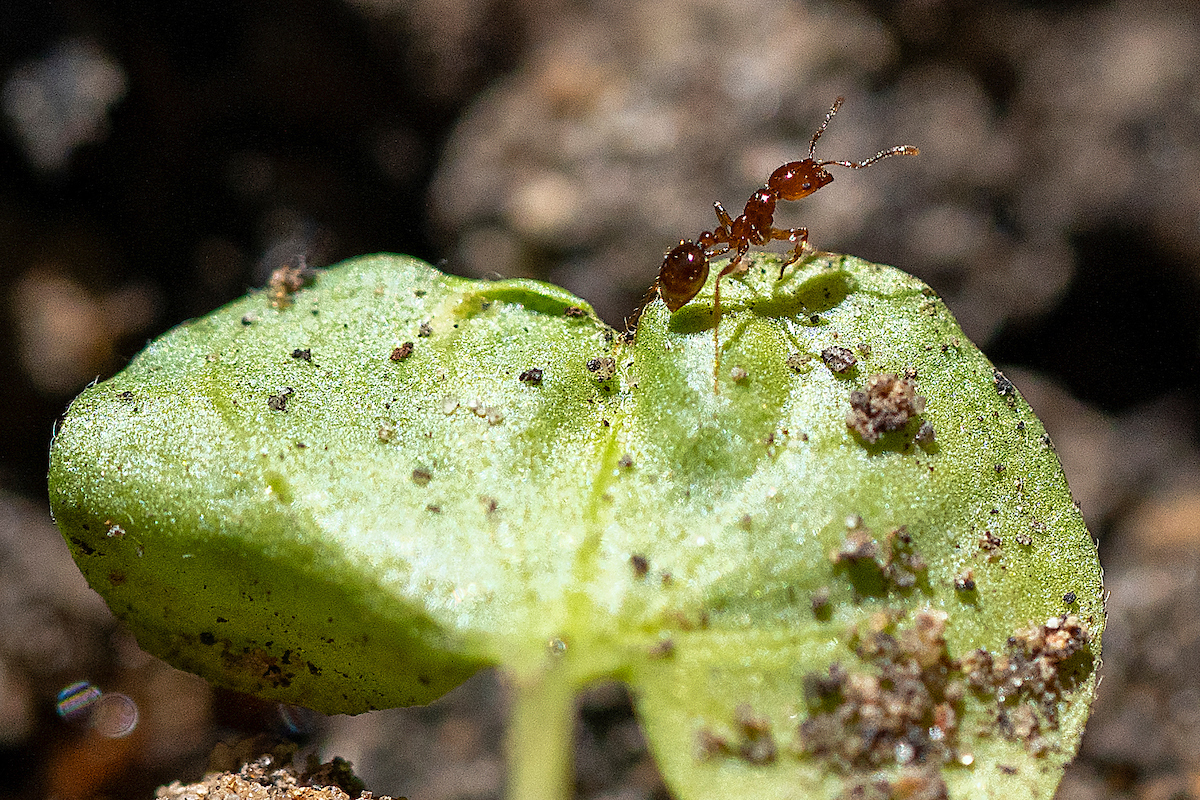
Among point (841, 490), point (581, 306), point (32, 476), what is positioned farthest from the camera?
point (32, 476)

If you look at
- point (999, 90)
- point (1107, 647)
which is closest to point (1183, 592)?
point (1107, 647)

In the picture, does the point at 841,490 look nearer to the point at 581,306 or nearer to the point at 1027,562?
the point at 1027,562

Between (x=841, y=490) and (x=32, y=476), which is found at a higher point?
(x=32, y=476)

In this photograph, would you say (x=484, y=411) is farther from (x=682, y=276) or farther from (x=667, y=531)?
(x=682, y=276)

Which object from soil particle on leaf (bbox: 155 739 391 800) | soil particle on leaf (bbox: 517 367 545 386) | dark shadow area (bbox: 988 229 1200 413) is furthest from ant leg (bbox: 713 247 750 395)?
dark shadow area (bbox: 988 229 1200 413)

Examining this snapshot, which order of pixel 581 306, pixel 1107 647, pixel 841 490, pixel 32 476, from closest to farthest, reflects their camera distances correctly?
pixel 841 490
pixel 581 306
pixel 1107 647
pixel 32 476

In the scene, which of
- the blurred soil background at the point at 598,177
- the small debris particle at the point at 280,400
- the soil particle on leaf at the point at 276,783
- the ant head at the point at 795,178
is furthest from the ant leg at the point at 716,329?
the blurred soil background at the point at 598,177

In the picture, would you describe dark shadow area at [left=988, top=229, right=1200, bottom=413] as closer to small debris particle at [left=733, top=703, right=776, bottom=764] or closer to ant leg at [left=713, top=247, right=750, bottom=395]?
ant leg at [left=713, top=247, right=750, bottom=395]
